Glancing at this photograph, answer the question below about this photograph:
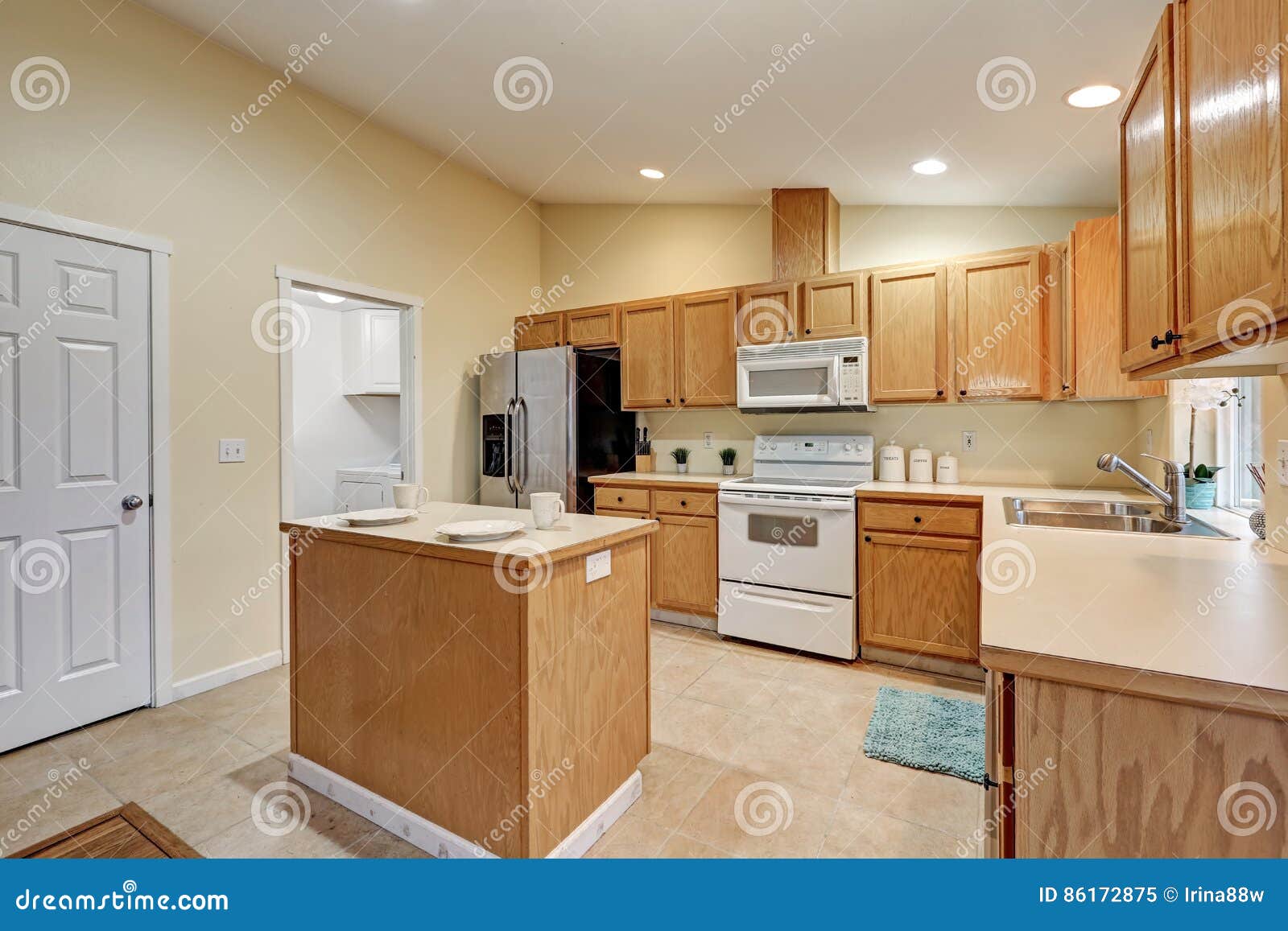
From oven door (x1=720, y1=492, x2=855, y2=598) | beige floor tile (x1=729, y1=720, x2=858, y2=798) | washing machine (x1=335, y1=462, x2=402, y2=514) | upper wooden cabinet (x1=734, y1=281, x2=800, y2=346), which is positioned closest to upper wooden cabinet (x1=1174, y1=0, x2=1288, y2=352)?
beige floor tile (x1=729, y1=720, x2=858, y2=798)

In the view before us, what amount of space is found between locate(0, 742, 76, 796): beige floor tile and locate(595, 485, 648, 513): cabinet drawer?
2.64m

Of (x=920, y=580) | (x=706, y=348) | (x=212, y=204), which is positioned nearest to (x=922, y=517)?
(x=920, y=580)

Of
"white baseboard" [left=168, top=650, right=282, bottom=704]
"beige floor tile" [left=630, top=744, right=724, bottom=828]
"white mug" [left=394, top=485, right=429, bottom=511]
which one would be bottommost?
"beige floor tile" [left=630, top=744, right=724, bottom=828]

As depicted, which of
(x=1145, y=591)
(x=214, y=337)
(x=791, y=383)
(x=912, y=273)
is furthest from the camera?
(x=791, y=383)

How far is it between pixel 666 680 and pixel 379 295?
2734 millimetres

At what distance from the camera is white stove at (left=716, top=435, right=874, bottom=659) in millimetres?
3100

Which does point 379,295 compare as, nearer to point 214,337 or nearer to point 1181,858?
point 214,337

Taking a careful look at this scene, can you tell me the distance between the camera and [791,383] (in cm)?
349

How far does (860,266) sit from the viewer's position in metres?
3.73

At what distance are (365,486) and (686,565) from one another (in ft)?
10.4

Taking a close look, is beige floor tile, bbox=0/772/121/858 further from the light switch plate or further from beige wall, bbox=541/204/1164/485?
beige wall, bbox=541/204/1164/485

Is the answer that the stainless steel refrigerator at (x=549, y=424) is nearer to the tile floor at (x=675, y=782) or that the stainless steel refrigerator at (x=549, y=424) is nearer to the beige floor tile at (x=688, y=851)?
the tile floor at (x=675, y=782)

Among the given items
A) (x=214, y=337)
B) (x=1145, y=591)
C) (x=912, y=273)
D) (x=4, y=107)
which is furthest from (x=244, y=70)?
(x=1145, y=591)

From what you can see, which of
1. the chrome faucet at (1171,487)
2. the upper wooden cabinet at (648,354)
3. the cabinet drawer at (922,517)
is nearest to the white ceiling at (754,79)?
the upper wooden cabinet at (648,354)
